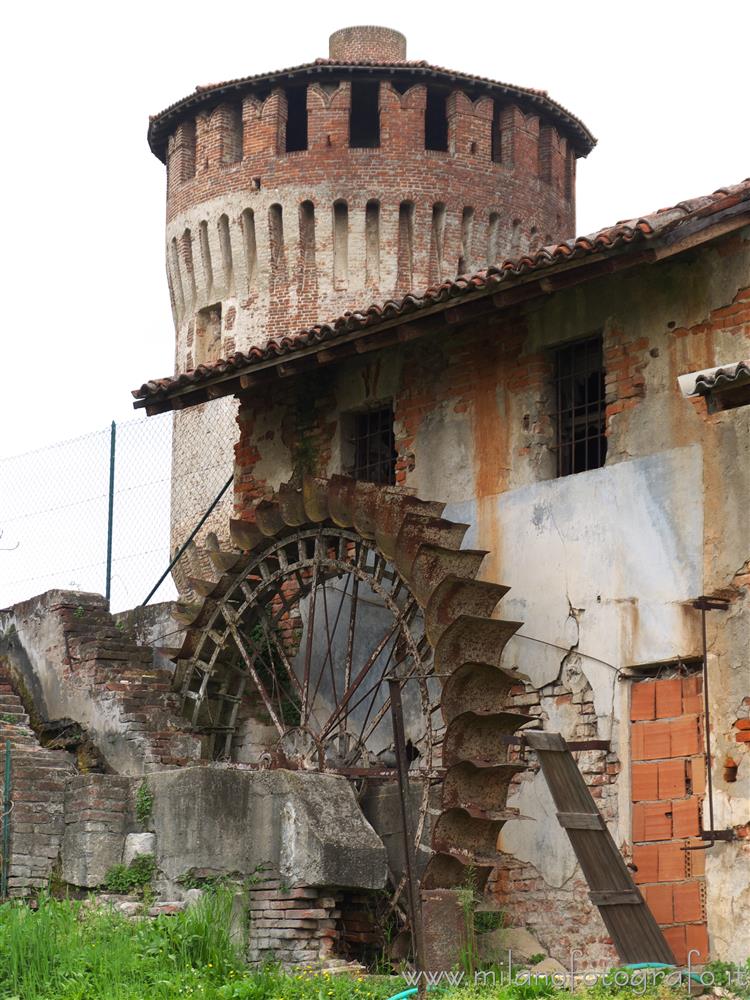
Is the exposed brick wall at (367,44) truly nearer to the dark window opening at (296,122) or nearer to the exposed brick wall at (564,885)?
the dark window opening at (296,122)

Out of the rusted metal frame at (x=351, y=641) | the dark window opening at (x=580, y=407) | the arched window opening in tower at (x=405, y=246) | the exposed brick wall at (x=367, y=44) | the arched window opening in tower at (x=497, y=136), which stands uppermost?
the exposed brick wall at (x=367, y=44)

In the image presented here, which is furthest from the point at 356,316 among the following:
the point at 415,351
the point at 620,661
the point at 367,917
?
the point at 367,917

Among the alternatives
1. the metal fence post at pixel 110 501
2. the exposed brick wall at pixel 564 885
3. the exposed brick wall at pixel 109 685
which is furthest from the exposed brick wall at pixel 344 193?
the exposed brick wall at pixel 564 885

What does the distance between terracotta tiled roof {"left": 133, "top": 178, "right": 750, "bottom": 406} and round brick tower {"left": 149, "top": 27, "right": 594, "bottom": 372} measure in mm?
16004

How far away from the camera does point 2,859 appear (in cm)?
1348

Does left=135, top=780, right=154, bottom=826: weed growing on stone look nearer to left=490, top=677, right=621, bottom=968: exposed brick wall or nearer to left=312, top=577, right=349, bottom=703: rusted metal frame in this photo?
left=312, top=577, right=349, bottom=703: rusted metal frame

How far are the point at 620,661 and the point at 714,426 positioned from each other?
6.02ft

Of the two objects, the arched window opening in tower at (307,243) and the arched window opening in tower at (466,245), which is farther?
the arched window opening in tower at (466,245)

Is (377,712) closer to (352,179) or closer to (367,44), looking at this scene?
(352,179)

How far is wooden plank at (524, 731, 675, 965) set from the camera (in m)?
11.8

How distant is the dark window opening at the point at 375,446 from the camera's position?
1564cm

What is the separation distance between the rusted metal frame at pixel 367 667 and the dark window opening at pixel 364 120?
18102mm

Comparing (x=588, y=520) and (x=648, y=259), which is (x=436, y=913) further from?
(x=648, y=259)

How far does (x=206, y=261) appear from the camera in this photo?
32.6 meters
